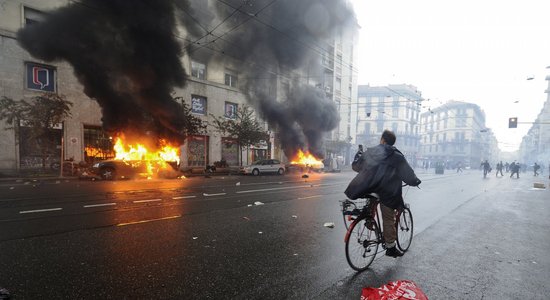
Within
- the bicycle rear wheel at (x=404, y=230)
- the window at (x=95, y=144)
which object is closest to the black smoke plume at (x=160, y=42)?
the window at (x=95, y=144)

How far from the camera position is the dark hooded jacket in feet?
11.6

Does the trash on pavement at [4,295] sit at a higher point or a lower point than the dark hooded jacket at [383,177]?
lower

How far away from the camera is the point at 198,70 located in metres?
27.3

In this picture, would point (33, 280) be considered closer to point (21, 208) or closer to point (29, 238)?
point (29, 238)

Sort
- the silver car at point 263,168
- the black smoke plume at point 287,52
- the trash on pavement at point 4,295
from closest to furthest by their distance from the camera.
Answer: the trash on pavement at point 4,295 < the black smoke plume at point 287,52 < the silver car at point 263,168

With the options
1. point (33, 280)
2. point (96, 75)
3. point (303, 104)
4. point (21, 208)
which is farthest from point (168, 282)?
point (303, 104)

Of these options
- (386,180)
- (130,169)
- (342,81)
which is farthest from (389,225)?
(342,81)

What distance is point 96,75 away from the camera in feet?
59.9

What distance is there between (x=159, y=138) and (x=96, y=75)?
5.57 metres

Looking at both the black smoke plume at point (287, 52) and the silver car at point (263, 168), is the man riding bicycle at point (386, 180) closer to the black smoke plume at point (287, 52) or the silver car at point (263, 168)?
the black smoke plume at point (287, 52)

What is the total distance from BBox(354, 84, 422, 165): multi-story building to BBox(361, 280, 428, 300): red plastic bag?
215 ft

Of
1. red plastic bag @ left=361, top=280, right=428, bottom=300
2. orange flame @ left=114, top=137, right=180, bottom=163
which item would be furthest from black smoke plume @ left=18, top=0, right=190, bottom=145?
red plastic bag @ left=361, top=280, right=428, bottom=300

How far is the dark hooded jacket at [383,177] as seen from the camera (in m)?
3.53

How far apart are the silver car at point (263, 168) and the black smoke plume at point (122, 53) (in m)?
6.36
